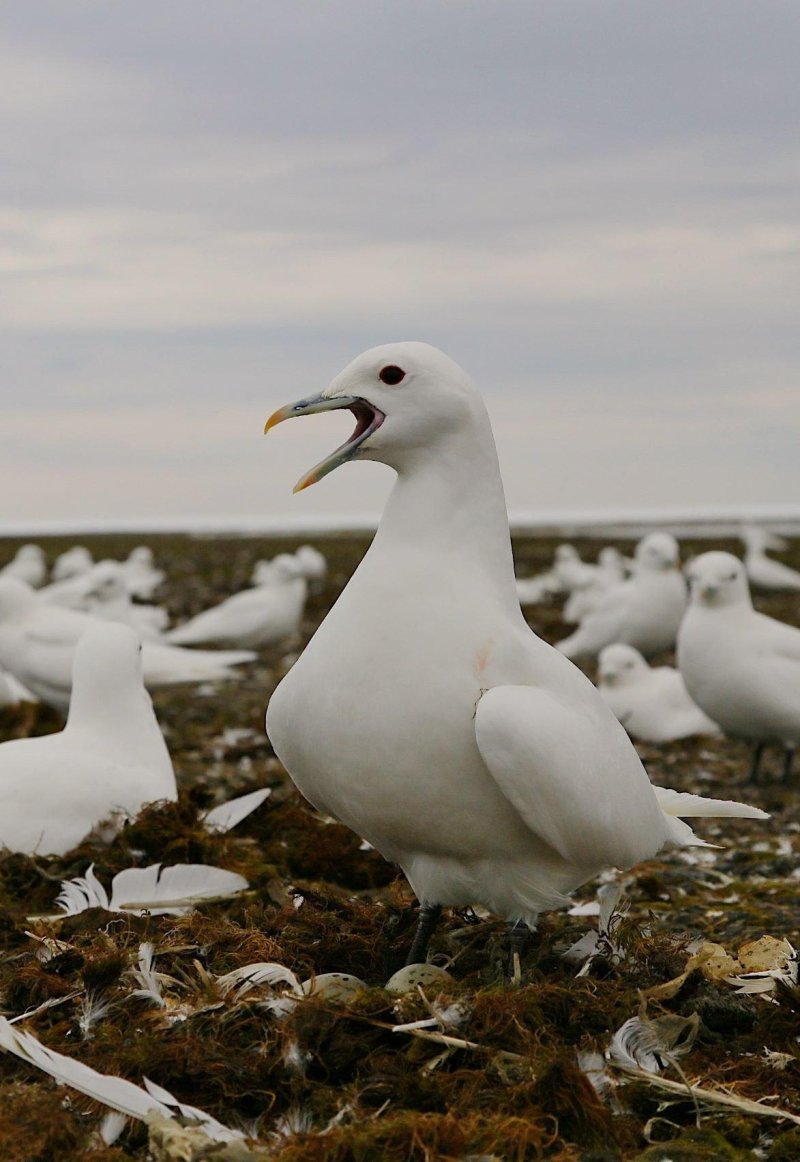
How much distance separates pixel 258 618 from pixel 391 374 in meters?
14.4

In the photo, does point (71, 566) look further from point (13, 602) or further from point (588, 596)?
point (13, 602)

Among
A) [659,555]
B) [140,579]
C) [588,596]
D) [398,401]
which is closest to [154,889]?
[398,401]

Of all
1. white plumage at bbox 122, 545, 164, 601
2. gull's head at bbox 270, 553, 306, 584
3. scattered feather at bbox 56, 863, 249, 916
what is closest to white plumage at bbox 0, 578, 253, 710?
gull's head at bbox 270, 553, 306, 584

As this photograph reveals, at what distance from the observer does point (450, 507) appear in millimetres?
4832

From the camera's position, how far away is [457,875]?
16.0 feet

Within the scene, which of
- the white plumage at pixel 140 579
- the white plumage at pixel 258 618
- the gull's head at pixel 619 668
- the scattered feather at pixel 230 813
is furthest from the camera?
the white plumage at pixel 140 579

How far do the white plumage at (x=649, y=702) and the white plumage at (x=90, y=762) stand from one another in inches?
229

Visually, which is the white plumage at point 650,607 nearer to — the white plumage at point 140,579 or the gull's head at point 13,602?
the gull's head at point 13,602

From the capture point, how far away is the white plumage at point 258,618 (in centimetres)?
1881

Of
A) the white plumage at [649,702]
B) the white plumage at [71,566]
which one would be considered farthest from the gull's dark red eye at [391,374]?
the white plumage at [71,566]

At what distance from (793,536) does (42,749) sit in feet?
171

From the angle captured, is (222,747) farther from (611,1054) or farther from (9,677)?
(611,1054)

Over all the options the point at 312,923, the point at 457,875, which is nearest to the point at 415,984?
the point at 457,875

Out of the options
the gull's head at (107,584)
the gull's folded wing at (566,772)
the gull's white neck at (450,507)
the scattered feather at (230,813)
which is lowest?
the gull's head at (107,584)
